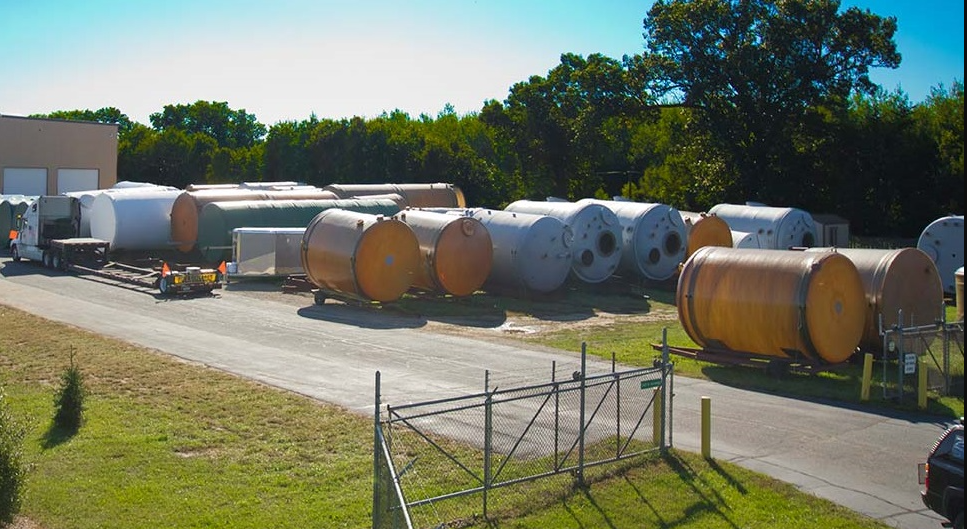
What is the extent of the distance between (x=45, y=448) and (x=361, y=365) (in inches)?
318

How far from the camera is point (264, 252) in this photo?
37.7m

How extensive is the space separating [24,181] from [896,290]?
60.0 metres

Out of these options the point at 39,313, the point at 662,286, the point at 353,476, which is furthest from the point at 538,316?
the point at 353,476

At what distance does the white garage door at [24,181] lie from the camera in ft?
216

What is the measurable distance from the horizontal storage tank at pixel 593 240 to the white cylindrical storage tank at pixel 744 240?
18.2 feet

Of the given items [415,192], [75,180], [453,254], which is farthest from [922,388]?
[75,180]

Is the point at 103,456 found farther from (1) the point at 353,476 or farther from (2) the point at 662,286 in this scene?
(2) the point at 662,286

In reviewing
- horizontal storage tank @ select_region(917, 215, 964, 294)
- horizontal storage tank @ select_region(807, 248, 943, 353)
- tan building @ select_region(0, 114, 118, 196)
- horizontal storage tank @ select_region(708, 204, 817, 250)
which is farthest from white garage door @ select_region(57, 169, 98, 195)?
horizontal storage tank @ select_region(807, 248, 943, 353)

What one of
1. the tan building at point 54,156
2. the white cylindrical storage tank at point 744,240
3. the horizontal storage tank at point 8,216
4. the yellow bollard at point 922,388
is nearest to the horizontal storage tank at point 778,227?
the white cylindrical storage tank at point 744,240

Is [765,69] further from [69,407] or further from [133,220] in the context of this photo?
[69,407]

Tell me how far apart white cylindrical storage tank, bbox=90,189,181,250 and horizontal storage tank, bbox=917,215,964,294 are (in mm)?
32917

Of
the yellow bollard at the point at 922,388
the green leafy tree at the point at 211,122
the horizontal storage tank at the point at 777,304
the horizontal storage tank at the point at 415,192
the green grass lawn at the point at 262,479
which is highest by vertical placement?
the green leafy tree at the point at 211,122

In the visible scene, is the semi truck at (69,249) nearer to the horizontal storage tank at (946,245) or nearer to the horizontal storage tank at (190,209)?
the horizontal storage tank at (190,209)

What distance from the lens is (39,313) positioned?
96.9 feet
